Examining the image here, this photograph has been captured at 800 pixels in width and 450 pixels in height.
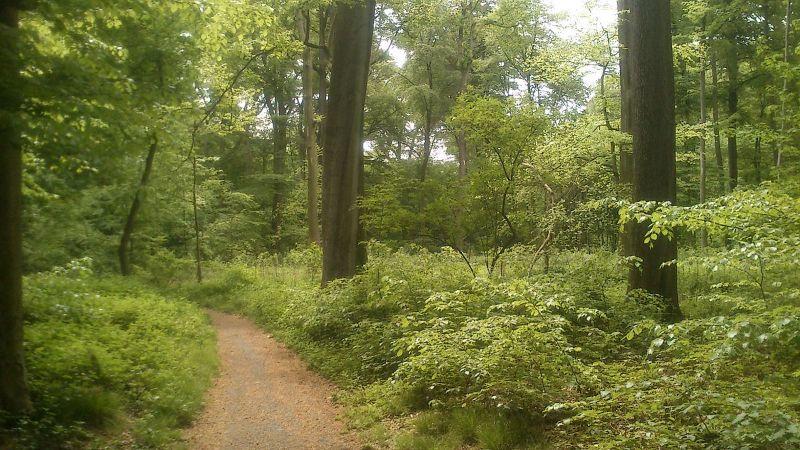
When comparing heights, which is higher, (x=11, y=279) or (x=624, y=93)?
(x=624, y=93)

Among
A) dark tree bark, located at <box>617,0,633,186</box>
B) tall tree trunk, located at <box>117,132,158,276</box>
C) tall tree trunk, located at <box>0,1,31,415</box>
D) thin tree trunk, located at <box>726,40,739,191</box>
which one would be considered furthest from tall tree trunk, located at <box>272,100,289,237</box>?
tall tree trunk, located at <box>0,1,31,415</box>

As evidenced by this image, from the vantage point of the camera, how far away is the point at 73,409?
5.39 m

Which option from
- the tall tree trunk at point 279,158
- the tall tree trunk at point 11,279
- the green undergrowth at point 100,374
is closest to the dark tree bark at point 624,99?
the green undergrowth at point 100,374

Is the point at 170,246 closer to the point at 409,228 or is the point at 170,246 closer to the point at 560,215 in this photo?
the point at 409,228

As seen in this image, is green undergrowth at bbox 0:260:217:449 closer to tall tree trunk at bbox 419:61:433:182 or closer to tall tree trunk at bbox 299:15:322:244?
tall tree trunk at bbox 299:15:322:244

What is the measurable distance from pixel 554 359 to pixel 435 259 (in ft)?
20.5

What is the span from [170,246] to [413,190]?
16.6m

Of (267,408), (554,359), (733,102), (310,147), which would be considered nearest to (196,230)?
(310,147)

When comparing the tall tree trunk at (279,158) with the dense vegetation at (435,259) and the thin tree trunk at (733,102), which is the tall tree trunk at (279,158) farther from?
the thin tree trunk at (733,102)

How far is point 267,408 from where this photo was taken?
7.88 m

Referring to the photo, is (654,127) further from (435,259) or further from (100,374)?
(100,374)

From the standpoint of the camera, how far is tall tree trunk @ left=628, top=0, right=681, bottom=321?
326 inches

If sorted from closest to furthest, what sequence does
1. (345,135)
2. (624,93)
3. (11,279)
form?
(11,279) → (345,135) → (624,93)

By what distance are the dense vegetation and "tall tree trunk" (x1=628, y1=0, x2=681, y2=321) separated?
35mm
